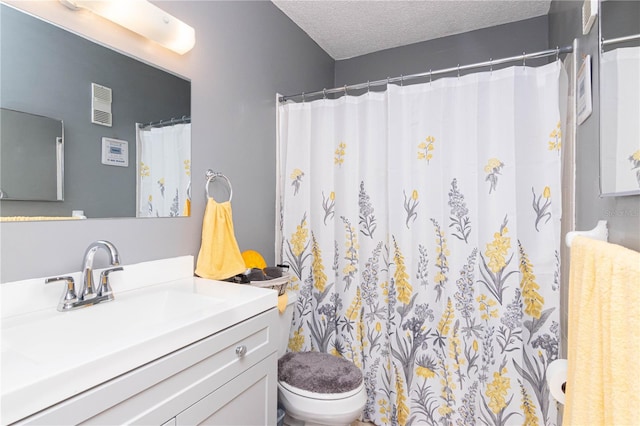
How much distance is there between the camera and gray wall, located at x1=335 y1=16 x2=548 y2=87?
7.54 ft

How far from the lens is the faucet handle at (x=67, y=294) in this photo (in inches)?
40.4

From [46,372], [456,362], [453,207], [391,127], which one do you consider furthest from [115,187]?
[456,362]

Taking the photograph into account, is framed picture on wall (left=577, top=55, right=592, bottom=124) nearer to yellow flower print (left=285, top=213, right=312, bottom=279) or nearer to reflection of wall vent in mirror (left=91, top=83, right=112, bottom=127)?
yellow flower print (left=285, top=213, right=312, bottom=279)

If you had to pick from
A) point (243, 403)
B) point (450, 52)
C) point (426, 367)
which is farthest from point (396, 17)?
point (243, 403)

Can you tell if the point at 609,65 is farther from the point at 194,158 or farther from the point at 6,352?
the point at 6,352

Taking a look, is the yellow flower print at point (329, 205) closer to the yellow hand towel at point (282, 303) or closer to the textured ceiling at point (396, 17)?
the yellow hand towel at point (282, 303)

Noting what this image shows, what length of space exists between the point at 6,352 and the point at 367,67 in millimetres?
2874

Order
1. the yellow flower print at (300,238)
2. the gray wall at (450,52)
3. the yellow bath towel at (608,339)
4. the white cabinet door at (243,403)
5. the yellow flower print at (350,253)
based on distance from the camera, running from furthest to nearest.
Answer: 1. the gray wall at (450,52)
2. the yellow flower print at (300,238)
3. the yellow flower print at (350,253)
4. the white cabinet door at (243,403)
5. the yellow bath towel at (608,339)

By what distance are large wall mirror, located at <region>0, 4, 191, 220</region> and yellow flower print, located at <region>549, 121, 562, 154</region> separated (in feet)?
5.53

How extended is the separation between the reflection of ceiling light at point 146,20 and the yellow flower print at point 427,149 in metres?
1.22

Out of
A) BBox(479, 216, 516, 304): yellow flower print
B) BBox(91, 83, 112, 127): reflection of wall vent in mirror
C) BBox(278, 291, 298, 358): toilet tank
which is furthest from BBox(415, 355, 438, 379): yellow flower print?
BBox(91, 83, 112, 127): reflection of wall vent in mirror

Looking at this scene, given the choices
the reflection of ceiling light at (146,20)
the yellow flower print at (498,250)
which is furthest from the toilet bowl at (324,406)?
the reflection of ceiling light at (146,20)

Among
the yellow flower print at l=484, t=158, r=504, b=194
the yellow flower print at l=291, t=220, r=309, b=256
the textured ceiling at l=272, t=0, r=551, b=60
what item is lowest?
the yellow flower print at l=291, t=220, r=309, b=256

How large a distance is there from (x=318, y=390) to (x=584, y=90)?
165cm
